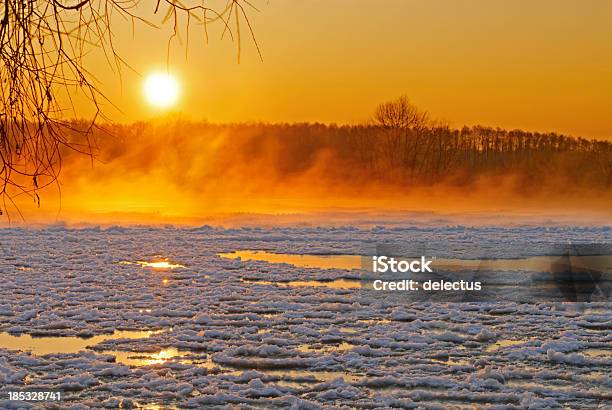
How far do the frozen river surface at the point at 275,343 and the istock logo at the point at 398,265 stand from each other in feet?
4.74

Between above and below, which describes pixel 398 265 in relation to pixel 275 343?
above

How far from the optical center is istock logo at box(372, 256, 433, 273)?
1499 cm

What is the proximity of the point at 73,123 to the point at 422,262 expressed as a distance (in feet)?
44.2

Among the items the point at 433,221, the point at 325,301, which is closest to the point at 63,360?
the point at 325,301

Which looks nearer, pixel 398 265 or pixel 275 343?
pixel 275 343

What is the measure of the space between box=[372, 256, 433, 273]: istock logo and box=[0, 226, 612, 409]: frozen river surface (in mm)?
1445

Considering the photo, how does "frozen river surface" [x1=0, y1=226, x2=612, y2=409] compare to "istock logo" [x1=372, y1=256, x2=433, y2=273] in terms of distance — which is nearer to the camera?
"frozen river surface" [x1=0, y1=226, x2=612, y2=409]

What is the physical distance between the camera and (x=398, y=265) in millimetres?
15859

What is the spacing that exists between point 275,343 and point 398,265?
8.00 m

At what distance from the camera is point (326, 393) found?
20.6 feet

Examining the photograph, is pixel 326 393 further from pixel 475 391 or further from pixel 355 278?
pixel 355 278

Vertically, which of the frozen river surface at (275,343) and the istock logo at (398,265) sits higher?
the istock logo at (398,265)

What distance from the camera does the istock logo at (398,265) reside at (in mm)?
14992

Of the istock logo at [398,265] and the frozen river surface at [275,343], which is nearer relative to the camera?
the frozen river surface at [275,343]
